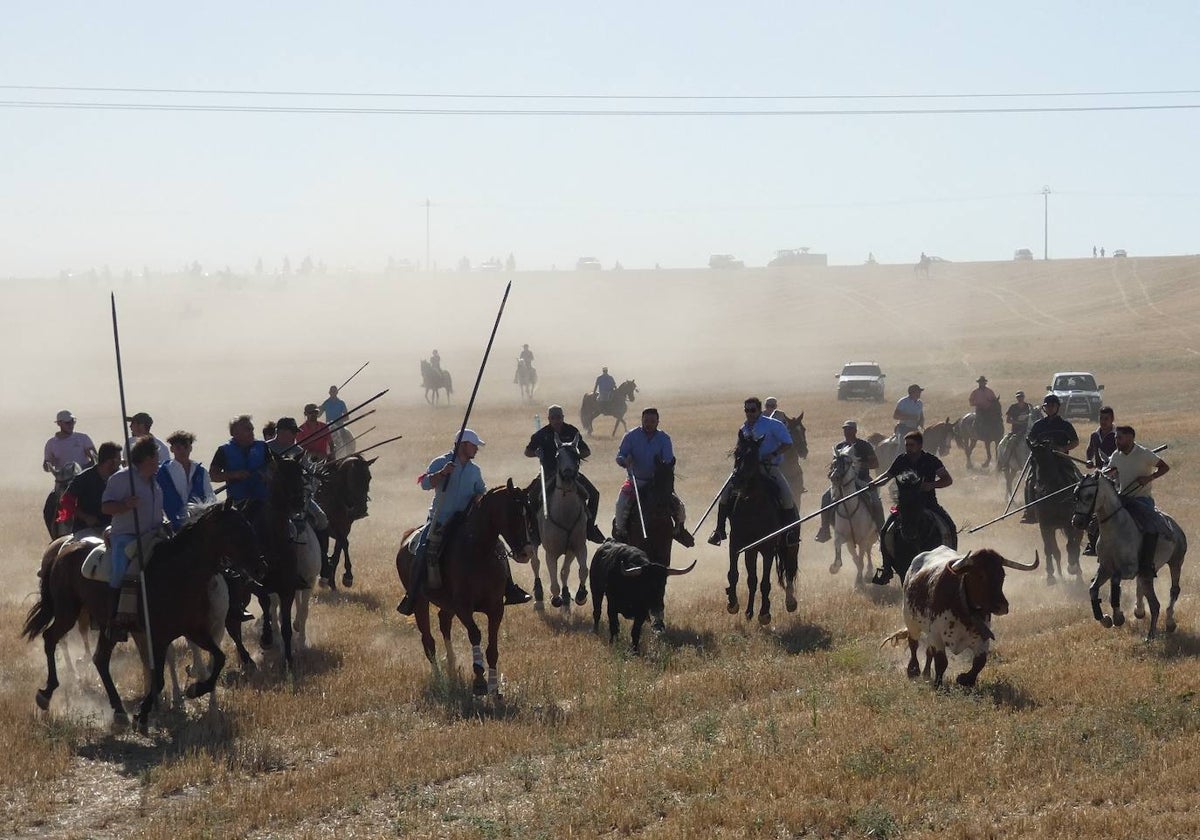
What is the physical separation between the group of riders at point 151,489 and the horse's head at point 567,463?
268 centimetres

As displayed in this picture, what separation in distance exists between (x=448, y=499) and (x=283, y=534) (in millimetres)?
1518

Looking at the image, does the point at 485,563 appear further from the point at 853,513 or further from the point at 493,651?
the point at 853,513

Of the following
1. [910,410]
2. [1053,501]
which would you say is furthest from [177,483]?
[910,410]

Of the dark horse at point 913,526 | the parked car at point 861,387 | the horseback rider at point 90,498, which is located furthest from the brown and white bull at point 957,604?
the parked car at point 861,387

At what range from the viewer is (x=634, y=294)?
135875 millimetres

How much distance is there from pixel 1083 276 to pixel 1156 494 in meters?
96.9

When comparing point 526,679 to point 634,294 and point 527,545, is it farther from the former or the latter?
point 634,294

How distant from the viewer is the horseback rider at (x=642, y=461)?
16859mm

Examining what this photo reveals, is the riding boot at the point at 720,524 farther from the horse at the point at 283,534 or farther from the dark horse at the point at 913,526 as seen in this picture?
the horse at the point at 283,534

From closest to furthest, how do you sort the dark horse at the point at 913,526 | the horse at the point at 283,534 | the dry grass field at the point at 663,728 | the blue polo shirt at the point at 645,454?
the dry grass field at the point at 663,728 → the horse at the point at 283,534 → the dark horse at the point at 913,526 → the blue polo shirt at the point at 645,454

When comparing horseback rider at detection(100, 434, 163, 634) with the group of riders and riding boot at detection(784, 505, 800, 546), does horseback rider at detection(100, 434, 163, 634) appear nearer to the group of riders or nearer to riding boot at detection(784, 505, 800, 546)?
the group of riders

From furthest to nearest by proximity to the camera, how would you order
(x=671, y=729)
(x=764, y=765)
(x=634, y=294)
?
1. (x=634, y=294)
2. (x=671, y=729)
3. (x=764, y=765)

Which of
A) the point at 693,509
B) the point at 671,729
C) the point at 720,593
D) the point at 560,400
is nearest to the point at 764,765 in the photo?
the point at 671,729

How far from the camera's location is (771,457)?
16.8m
